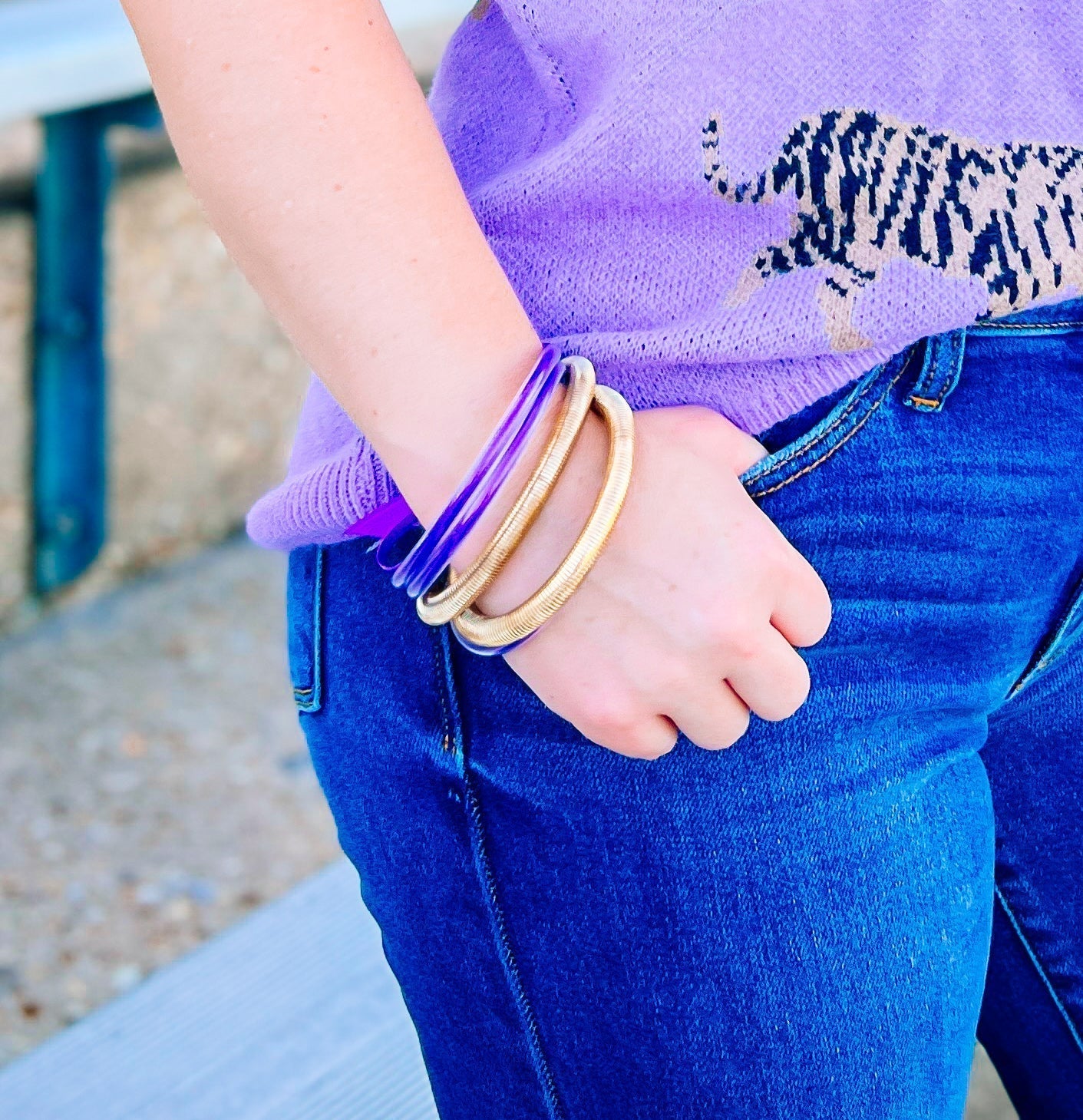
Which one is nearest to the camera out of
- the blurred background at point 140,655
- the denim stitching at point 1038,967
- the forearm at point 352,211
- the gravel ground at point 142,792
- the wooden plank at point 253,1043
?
the forearm at point 352,211

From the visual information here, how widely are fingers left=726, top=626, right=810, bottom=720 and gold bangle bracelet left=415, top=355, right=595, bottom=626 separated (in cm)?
13

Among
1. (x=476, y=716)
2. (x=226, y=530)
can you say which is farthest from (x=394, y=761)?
(x=226, y=530)

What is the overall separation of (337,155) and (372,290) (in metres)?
0.06

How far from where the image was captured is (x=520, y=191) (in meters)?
0.64

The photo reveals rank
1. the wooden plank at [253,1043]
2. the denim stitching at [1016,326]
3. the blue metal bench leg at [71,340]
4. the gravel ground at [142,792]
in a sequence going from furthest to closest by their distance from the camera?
the blue metal bench leg at [71,340] < the gravel ground at [142,792] < the wooden plank at [253,1043] < the denim stitching at [1016,326]

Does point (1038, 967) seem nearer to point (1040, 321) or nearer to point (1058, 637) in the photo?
point (1058, 637)

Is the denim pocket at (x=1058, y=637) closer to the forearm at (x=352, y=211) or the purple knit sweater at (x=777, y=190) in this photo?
the purple knit sweater at (x=777, y=190)


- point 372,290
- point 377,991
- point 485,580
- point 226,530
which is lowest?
point 226,530

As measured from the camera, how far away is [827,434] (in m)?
0.63

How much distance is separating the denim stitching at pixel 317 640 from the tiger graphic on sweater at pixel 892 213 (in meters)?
0.29

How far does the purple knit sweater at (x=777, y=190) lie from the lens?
0.62 meters

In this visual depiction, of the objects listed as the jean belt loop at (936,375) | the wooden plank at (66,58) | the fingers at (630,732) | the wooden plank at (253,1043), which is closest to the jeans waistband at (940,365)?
the jean belt loop at (936,375)

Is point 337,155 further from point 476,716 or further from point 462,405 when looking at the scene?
point 476,716

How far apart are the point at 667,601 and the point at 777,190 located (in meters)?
0.23
